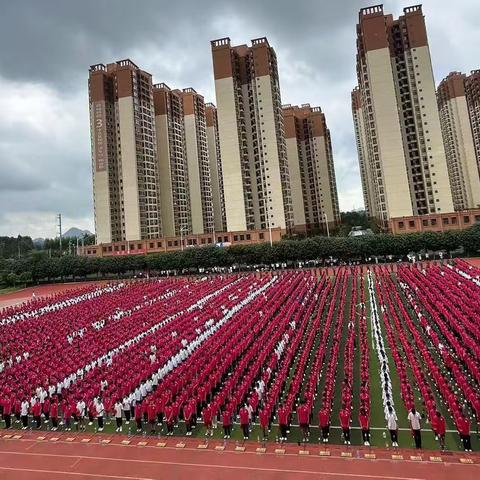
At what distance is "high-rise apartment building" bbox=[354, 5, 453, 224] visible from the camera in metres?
44.7

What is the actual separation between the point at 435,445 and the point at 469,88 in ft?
231

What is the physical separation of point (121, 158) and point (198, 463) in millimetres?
53520

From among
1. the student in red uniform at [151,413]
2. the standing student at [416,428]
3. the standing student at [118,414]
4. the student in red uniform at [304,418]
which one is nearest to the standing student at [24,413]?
the standing student at [118,414]

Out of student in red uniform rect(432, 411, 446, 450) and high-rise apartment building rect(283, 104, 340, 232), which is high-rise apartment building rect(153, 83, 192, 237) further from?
student in red uniform rect(432, 411, 446, 450)

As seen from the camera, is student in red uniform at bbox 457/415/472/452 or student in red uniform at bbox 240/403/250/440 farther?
student in red uniform at bbox 240/403/250/440

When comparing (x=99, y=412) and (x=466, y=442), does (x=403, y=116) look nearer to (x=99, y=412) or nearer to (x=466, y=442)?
(x=466, y=442)

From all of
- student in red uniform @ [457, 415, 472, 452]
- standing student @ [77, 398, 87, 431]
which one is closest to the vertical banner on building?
standing student @ [77, 398, 87, 431]

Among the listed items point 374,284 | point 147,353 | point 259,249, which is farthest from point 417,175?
point 147,353

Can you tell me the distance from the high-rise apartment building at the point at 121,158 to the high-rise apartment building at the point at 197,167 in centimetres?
977

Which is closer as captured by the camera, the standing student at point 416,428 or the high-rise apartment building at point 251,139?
the standing student at point 416,428

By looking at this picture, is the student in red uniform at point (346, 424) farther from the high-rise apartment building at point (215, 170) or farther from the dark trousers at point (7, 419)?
the high-rise apartment building at point (215, 170)

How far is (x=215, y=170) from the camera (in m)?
74.4

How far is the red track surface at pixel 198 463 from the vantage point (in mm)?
7004

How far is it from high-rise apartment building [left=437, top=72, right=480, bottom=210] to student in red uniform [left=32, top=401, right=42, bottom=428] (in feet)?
214
